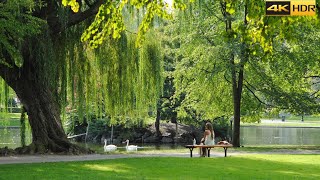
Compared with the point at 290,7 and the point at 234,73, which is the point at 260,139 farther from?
the point at 290,7

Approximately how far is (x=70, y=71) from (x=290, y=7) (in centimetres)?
1398

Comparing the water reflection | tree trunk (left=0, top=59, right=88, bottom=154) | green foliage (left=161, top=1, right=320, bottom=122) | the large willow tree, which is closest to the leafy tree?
green foliage (left=161, top=1, right=320, bottom=122)

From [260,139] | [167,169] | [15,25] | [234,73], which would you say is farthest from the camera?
[260,139]

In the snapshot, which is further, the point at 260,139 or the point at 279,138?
the point at 279,138

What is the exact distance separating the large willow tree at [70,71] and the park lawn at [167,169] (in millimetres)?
3872

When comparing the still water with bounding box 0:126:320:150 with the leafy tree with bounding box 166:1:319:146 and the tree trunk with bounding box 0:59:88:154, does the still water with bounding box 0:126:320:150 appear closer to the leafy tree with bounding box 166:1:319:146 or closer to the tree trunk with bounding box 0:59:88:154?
the tree trunk with bounding box 0:59:88:154

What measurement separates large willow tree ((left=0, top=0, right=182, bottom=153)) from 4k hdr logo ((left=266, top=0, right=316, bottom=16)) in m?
10.3

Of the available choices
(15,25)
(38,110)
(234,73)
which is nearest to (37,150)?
(38,110)

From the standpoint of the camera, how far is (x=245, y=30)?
21.7ft

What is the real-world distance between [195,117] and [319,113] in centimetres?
1412

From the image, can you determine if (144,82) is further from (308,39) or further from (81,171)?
(308,39)

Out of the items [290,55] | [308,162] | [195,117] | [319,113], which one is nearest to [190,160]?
[308,162]

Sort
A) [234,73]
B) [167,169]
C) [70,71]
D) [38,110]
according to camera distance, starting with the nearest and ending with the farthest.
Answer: [167,169] → [38,110] → [70,71] → [234,73]

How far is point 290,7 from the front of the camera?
21.3 ft
